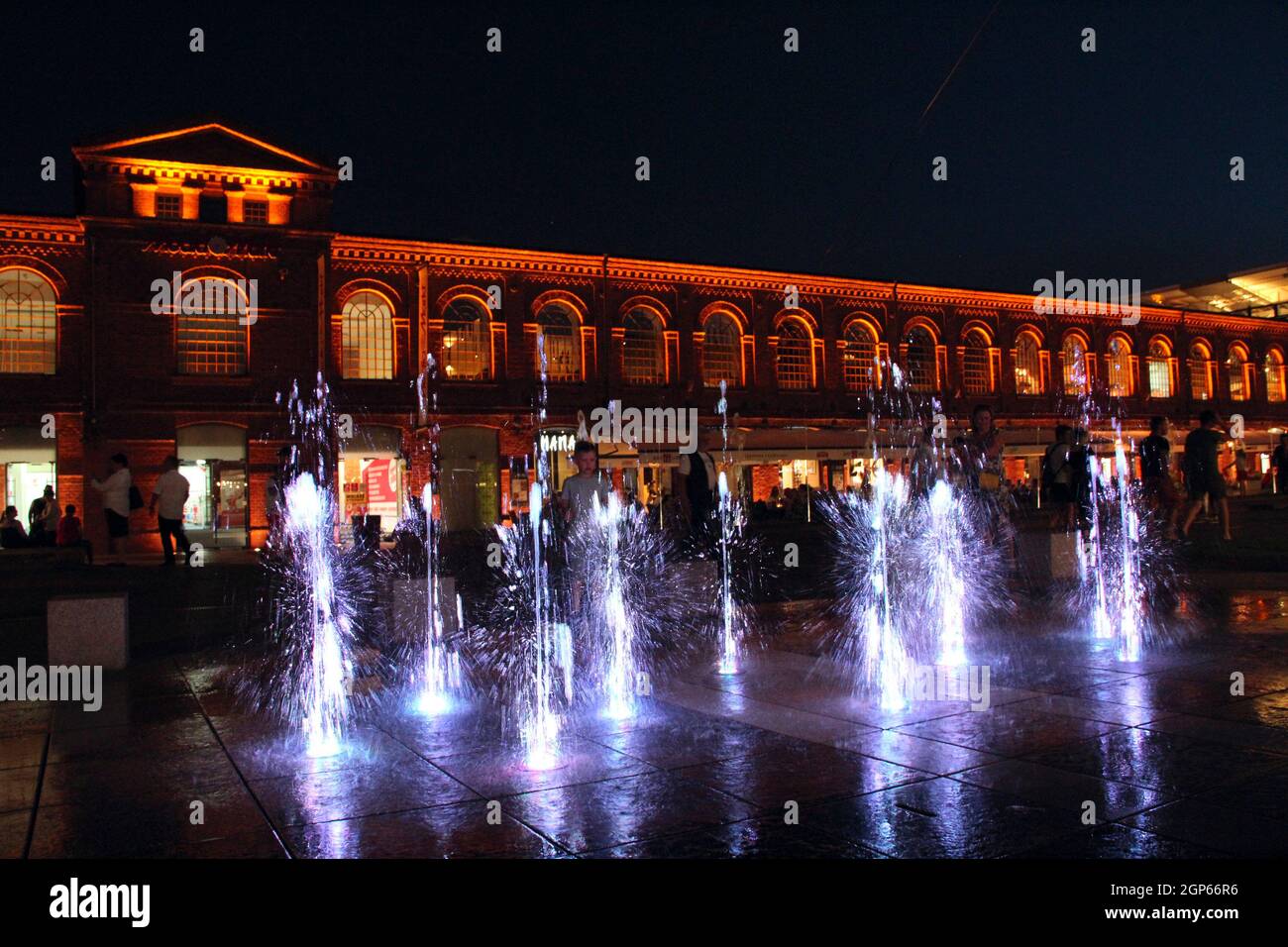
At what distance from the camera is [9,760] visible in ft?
18.0

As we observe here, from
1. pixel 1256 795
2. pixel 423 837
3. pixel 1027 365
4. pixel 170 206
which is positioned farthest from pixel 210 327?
pixel 1027 365

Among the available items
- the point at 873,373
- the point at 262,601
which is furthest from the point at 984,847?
the point at 873,373

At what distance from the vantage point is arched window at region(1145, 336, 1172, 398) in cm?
4238

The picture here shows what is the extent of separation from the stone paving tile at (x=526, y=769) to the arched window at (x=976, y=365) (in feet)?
115

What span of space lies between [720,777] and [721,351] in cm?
2980

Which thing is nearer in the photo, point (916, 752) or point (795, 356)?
point (916, 752)

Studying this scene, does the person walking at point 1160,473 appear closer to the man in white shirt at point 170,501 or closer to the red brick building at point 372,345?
the red brick building at point 372,345

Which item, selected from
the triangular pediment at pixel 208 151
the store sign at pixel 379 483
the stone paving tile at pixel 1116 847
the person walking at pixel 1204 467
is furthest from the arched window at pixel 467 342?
the stone paving tile at pixel 1116 847

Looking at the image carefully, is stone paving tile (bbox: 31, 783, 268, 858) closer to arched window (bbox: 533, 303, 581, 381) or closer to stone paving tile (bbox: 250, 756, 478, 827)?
stone paving tile (bbox: 250, 756, 478, 827)

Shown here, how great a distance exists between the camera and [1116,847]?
11.8 ft

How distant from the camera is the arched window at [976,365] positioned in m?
37.9

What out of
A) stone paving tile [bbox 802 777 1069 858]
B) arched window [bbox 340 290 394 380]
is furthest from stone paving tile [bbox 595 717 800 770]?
arched window [bbox 340 290 394 380]

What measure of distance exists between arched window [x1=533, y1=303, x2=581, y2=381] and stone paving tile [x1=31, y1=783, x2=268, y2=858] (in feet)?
87.9

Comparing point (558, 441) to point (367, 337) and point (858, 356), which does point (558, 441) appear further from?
point (858, 356)
